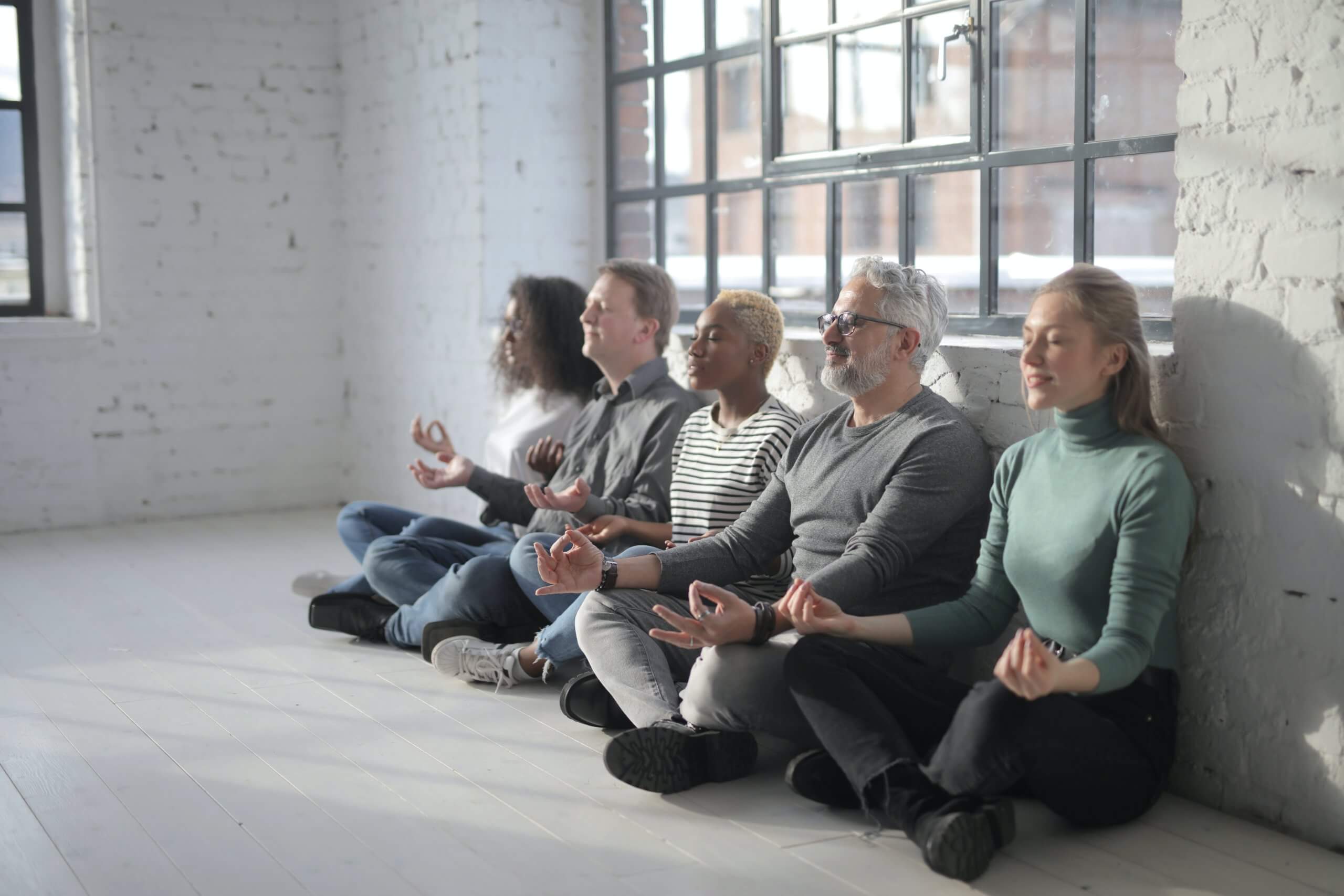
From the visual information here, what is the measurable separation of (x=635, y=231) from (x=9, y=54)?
9.68 feet

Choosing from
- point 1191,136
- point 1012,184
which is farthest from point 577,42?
point 1191,136

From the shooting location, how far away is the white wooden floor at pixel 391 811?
2.53 meters

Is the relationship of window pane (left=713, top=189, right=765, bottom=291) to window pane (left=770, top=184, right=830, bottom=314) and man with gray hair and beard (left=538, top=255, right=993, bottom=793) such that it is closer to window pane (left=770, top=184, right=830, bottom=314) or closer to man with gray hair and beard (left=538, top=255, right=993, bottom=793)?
window pane (left=770, top=184, right=830, bottom=314)

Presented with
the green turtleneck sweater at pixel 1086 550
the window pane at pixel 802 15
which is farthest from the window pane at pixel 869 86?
the green turtleneck sweater at pixel 1086 550

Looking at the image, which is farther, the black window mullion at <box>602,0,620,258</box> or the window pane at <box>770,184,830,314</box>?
the black window mullion at <box>602,0,620,258</box>

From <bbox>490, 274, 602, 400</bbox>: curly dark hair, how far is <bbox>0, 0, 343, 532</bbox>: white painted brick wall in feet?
8.36

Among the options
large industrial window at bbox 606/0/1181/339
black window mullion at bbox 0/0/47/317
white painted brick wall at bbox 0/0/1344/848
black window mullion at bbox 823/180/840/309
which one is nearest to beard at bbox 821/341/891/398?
white painted brick wall at bbox 0/0/1344/848

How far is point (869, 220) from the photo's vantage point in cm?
441

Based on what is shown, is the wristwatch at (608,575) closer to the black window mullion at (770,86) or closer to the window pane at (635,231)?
the black window mullion at (770,86)

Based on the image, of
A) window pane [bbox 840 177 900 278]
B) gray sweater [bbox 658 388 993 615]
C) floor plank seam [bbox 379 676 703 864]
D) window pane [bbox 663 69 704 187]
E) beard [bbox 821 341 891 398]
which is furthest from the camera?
window pane [bbox 663 69 704 187]

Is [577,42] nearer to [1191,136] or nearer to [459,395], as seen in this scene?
[459,395]

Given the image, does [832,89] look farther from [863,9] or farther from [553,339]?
[553,339]

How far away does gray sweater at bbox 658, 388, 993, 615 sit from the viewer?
9.90ft

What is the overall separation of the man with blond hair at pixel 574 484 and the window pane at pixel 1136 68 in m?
1.33
